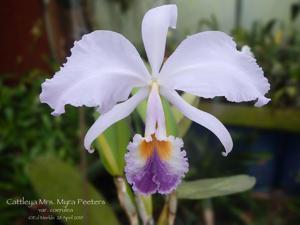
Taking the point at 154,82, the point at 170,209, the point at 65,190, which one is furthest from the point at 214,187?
the point at 65,190

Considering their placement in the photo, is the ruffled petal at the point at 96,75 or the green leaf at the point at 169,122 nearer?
the ruffled petal at the point at 96,75

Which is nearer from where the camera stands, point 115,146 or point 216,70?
point 216,70

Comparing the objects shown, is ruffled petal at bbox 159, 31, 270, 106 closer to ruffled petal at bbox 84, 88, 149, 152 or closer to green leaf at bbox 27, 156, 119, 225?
ruffled petal at bbox 84, 88, 149, 152

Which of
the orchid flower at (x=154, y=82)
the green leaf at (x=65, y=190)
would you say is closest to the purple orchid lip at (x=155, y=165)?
the orchid flower at (x=154, y=82)

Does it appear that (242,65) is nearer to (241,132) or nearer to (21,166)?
(21,166)

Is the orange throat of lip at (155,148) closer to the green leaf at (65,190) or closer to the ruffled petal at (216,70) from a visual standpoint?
the ruffled petal at (216,70)

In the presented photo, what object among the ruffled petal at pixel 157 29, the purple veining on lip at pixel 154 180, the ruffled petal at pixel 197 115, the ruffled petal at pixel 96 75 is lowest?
the purple veining on lip at pixel 154 180

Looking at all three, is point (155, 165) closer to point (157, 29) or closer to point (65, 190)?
point (157, 29)
